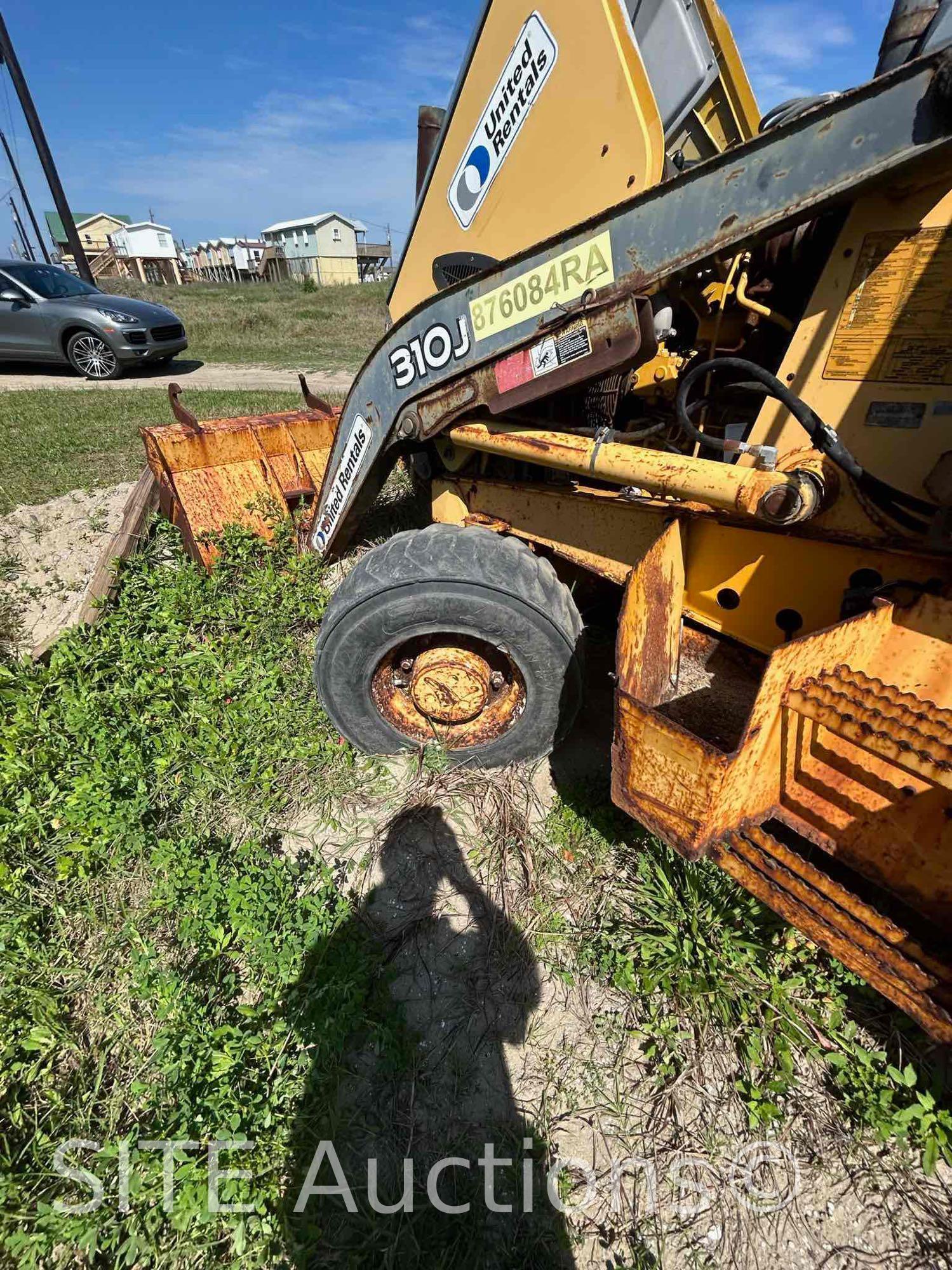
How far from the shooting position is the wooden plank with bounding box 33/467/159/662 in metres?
3.22

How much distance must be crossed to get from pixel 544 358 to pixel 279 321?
18274 mm

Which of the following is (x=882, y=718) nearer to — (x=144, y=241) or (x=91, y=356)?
(x=91, y=356)

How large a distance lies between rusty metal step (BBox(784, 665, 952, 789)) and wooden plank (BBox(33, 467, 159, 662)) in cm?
339

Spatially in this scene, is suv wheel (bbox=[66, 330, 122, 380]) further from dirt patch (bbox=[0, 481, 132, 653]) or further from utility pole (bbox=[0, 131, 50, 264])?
utility pole (bbox=[0, 131, 50, 264])

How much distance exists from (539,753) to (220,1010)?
Result: 1471mm

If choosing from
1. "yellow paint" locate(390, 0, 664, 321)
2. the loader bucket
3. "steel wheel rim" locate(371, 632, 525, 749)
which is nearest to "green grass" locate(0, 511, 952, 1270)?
"steel wheel rim" locate(371, 632, 525, 749)

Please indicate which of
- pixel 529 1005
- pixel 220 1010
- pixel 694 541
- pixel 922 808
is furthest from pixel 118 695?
pixel 922 808

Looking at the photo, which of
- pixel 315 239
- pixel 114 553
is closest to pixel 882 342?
pixel 114 553

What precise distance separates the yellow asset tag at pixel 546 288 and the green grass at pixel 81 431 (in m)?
4.74

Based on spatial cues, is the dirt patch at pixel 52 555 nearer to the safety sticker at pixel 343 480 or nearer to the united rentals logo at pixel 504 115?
the safety sticker at pixel 343 480

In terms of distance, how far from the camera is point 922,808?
60.8 inches

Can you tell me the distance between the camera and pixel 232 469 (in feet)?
12.4

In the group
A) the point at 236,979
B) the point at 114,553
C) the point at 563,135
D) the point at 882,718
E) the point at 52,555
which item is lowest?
the point at 236,979

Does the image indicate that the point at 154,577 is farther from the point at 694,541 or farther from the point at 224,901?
the point at 694,541
